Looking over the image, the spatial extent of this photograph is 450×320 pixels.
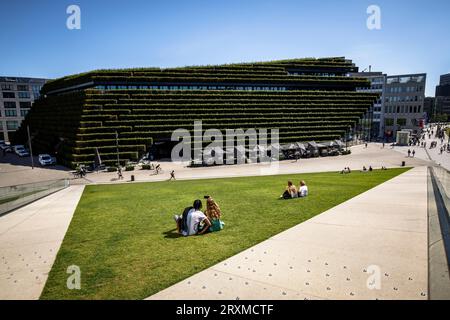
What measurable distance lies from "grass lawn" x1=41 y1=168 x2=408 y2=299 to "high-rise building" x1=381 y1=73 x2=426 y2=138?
85.7 m

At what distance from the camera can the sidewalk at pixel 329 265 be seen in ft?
21.0

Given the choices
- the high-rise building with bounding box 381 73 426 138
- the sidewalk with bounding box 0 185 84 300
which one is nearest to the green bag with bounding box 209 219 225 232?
the sidewalk with bounding box 0 185 84 300

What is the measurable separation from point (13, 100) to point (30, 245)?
101333 millimetres

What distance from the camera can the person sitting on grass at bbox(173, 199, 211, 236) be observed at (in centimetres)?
1050

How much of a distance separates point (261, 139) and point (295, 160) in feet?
29.7

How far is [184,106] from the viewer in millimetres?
52969

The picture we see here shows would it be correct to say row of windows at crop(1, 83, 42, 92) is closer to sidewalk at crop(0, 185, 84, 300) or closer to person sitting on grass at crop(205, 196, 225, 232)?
sidewalk at crop(0, 185, 84, 300)

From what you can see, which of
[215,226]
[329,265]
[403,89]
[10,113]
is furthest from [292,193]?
[10,113]

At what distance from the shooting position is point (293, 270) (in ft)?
24.3

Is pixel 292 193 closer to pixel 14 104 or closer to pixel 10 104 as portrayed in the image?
pixel 10 104

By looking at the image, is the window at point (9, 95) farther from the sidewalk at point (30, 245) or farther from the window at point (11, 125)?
the sidewalk at point (30, 245)

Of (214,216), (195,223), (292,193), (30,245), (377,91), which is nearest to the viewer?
(30,245)
